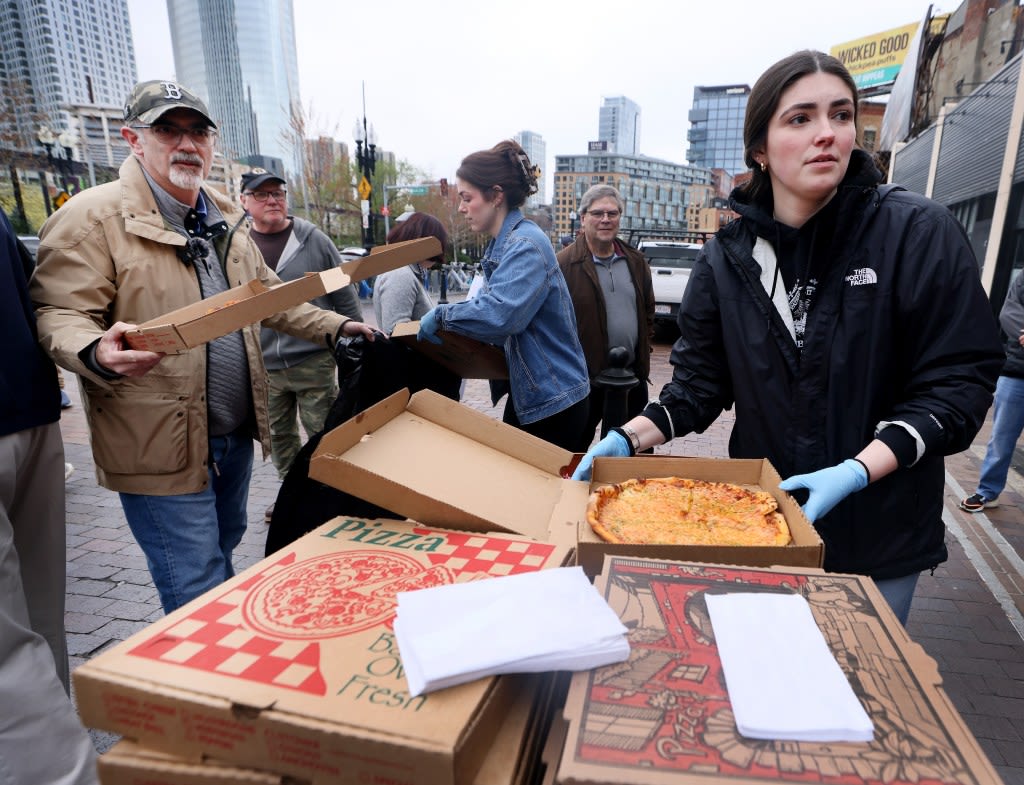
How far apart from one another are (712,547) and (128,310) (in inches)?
83.6

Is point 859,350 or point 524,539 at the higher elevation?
point 859,350

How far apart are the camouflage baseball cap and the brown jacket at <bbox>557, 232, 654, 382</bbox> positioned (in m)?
2.97

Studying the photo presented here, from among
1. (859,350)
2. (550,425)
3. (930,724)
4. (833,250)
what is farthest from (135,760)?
(550,425)

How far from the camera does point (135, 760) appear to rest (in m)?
1.00

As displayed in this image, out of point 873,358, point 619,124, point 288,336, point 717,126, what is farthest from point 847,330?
point 619,124

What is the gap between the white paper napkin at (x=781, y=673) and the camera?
0.85 meters

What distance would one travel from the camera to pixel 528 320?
3.01 metres

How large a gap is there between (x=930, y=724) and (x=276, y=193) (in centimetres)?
476

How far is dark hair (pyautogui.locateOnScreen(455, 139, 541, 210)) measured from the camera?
3.15 metres

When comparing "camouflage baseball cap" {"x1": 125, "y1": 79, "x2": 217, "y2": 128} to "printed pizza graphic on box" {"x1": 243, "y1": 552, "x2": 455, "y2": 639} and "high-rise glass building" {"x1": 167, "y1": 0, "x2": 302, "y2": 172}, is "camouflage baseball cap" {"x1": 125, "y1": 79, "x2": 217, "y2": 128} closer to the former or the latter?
"printed pizza graphic on box" {"x1": 243, "y1": 552, "x2": 455, "y2": 639}

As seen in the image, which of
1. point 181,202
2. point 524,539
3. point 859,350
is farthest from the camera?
point 181,202

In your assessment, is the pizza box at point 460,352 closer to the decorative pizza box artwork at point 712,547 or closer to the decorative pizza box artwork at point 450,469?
the decorative pizza box artwork at point 450,469

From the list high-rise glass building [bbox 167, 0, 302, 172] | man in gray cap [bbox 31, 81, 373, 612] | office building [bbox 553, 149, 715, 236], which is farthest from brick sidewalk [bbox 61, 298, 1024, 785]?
office building [bbox 553, 149, 715, 236]

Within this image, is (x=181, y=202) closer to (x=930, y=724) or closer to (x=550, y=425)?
(x=550, y=425)
